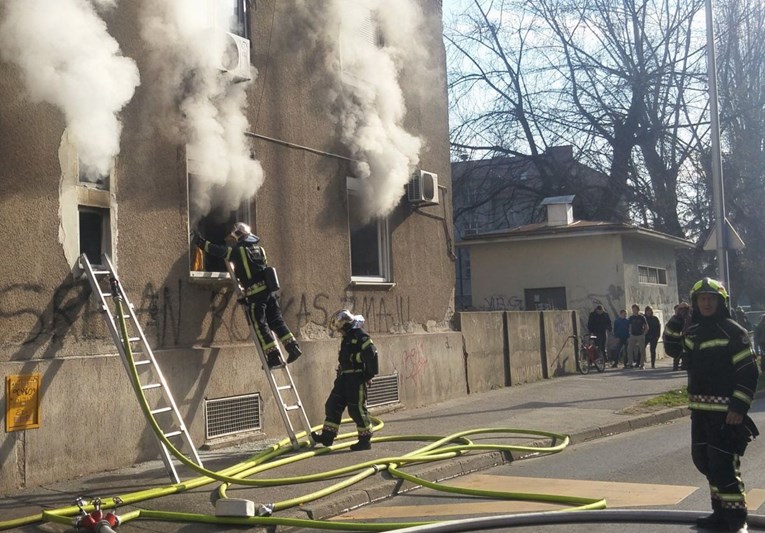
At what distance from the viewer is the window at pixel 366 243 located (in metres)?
12.7

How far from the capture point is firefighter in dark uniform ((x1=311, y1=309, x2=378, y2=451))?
9.28 m

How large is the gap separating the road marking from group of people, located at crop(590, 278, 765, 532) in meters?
1.05

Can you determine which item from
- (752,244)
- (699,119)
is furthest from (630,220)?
(752,244)

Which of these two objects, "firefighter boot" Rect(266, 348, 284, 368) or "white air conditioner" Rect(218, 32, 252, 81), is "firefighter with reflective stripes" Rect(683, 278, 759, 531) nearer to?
"firefighter boot" Rect(266, 348, 284, 368)

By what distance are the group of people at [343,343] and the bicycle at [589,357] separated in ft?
35.5

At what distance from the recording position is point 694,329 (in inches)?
238

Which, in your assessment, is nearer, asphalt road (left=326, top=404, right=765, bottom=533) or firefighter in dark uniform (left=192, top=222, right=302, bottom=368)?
asphalt road (left=326, top=404, right=765, bottom=533)

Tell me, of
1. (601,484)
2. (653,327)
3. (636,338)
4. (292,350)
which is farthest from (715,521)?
(653,327)

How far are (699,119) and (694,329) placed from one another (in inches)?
1042

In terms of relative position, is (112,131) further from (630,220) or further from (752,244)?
(752,244)

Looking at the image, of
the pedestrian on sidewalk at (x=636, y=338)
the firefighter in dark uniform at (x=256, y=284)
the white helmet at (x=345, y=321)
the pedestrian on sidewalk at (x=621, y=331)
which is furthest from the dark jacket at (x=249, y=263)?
the pedestrian on sidewalk at (x=621, y=331)

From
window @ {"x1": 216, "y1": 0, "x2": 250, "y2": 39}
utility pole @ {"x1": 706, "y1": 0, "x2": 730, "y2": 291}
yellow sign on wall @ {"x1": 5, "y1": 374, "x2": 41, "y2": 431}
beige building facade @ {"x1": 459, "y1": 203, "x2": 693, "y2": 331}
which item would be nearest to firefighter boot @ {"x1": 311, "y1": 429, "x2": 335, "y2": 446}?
yellow sign on wall @ {"x1": 5, "y1": 374, "x2": 41, "y2": 431}

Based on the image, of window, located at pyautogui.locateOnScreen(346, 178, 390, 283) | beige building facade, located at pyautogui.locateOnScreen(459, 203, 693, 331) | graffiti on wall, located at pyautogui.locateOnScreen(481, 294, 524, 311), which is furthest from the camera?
graffiti on wall, located at pyautogui.locateOnScreen(481, 294, 524, 311)

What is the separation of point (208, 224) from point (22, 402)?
3544 mm
